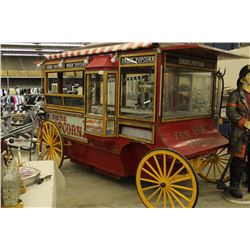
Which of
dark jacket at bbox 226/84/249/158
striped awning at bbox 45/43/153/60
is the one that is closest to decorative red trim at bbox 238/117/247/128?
dark jacket at bbox 226/84/249/158

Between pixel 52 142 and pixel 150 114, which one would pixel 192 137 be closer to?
pixel 150 114

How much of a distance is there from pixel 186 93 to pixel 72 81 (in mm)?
2225

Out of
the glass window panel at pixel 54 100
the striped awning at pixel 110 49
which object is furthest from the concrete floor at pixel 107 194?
the striped awning at pixel 110 49

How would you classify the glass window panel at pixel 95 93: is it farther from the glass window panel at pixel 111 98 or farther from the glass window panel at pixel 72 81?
the glass window panel at pixel 72 81

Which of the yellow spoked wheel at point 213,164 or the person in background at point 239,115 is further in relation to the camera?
the yellow spoked wheel at point 213,164

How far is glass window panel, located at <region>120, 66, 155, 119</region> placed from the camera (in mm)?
3188

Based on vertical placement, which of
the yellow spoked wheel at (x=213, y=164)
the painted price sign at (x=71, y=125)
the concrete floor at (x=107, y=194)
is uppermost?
the painted price sign at (x=71, y=125)

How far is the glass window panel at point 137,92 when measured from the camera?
3.19 m

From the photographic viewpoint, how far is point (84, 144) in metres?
4.23

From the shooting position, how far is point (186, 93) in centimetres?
355

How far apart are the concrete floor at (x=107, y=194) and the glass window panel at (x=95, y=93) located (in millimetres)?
1049
